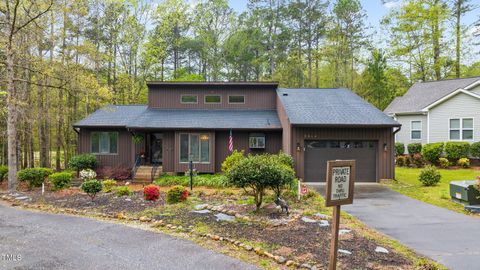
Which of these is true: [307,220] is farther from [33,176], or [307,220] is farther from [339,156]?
[33,176]

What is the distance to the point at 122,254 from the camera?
18.6ft

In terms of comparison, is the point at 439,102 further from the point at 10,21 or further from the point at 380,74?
the point at 10,21

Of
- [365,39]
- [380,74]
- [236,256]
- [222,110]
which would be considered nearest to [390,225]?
[236,256]

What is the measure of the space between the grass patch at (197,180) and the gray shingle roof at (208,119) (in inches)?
104

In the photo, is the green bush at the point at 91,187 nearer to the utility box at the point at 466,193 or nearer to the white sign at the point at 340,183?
the white sign at the point at 340,183

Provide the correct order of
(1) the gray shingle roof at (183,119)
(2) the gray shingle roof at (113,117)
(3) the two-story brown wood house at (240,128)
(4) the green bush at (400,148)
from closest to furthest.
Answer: (3) the two-story brown wood house at (240,128) < (1) the gray shingle roof at (183,119) < (2) the gray shingle roof at (113,117) < (4) the green bush at (400,148)

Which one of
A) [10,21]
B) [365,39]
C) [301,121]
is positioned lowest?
[301,121]

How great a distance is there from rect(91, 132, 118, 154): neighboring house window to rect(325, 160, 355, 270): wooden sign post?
50.4 ft

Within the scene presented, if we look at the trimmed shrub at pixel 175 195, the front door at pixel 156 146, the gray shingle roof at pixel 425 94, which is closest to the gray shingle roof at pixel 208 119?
the front door at pixel 156 146

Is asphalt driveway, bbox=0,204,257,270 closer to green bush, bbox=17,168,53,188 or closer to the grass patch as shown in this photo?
green bush, bbox=17,168,53,188

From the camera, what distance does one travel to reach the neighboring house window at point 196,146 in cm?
1611

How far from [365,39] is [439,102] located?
36.8 ft

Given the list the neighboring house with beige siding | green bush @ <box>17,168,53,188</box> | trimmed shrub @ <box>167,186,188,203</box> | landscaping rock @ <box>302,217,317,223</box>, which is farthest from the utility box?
green bush @ <box>17,168,53,188</box>

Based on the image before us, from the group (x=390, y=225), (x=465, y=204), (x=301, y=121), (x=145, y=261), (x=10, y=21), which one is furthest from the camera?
(x=301, y=121)
